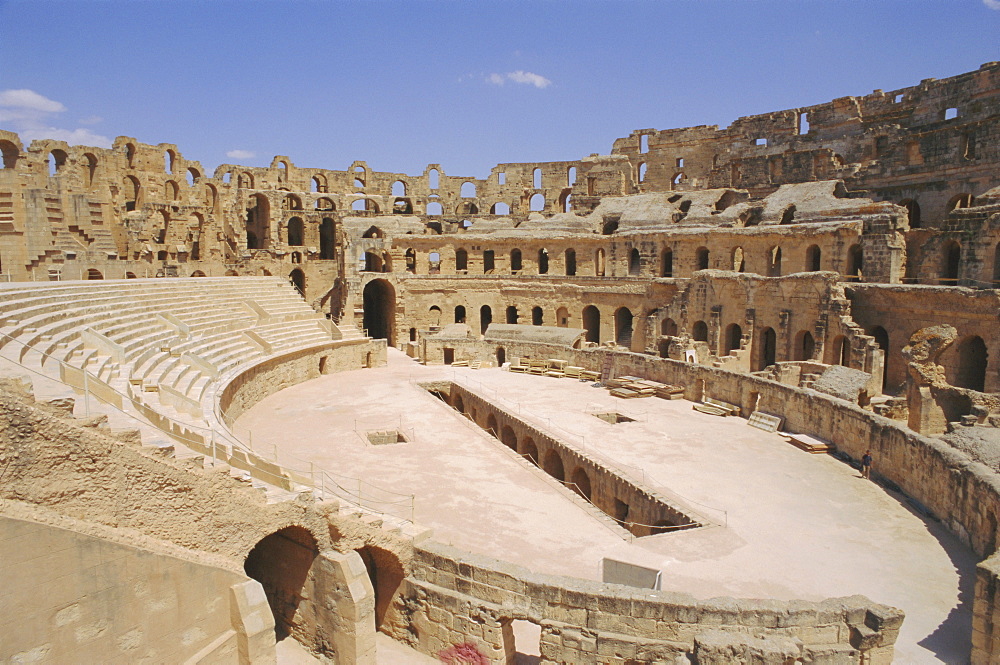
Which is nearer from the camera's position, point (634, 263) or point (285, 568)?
point (285, 568)

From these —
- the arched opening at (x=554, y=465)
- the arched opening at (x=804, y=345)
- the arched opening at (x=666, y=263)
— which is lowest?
the arched opening at (x=554, y=465)

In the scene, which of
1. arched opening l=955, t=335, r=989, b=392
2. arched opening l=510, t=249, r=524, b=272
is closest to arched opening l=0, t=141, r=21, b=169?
arched opening l=510, t=249, r=524, b=272

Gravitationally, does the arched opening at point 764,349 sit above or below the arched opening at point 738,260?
below

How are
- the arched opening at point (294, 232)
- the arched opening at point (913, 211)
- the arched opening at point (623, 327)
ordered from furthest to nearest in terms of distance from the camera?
the arched opening at point (294, 232) → the arched opening at point (623, 327) → the arched opening at point (913, 211)

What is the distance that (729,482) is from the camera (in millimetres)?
14180

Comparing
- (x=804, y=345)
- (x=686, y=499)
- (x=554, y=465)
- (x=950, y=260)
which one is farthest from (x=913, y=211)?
(x=686, y=499)

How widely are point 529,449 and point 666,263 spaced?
16204 millimetres

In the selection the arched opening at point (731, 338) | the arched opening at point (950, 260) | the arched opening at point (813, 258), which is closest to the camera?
the arched opening at point (950, 260)

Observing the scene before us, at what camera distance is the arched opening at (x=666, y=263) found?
3152 cm

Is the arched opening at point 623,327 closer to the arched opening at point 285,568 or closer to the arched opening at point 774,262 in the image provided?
the arched opening at point 774,262

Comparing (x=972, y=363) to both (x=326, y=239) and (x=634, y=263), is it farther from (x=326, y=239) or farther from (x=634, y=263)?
(x=326, y=239)

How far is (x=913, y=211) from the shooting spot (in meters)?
27.2

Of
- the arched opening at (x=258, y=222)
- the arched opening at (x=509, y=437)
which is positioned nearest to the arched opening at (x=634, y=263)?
the arched opening at (x=509, y=437)

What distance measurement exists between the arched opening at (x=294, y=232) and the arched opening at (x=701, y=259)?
23806mm
